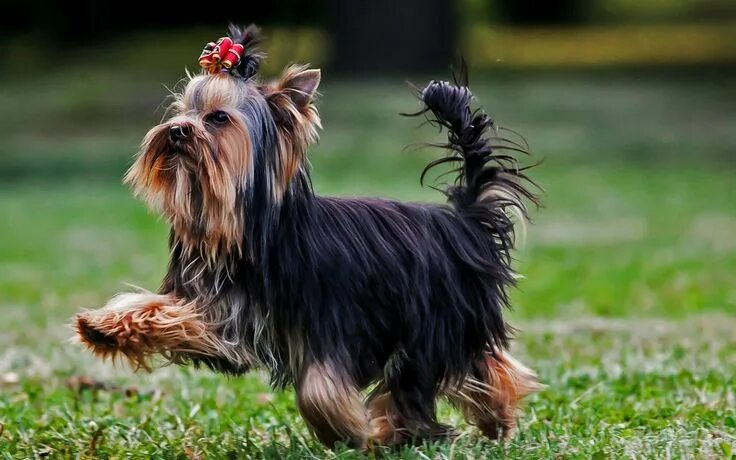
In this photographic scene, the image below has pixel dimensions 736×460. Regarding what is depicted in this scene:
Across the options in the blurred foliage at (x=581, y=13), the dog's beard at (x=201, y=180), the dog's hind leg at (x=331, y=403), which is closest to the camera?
the dog's beard at (x=201, y=180)

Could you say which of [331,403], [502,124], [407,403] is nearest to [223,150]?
[331,403]

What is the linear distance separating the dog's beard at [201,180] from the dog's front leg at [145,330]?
270 millimetres

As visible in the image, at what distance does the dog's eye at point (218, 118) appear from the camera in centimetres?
510

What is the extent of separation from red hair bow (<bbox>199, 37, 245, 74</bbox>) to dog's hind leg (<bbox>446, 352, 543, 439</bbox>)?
5.72 feet

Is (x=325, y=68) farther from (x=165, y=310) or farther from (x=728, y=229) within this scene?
(x=165, y=310)

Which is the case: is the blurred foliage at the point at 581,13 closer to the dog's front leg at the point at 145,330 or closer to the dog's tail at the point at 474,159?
the dog's tail at the point at 474,159

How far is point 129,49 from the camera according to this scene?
36094 mm

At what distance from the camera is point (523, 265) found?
12625mm

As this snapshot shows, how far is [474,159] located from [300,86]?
113cm

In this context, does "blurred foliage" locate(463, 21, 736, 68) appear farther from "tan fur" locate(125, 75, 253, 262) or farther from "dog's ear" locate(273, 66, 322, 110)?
"tan fur" locate(125, 75, 253, 262)

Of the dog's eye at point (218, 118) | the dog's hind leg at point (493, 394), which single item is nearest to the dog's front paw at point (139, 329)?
the dog's eye at point (218, 118)

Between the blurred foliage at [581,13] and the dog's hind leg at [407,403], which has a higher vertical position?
the blurred foliage at [581,13]

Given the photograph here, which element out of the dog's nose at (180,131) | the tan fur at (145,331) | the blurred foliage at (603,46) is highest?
the blurred foliage at (603,46)

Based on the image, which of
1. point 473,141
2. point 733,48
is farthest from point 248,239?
point 733,48
